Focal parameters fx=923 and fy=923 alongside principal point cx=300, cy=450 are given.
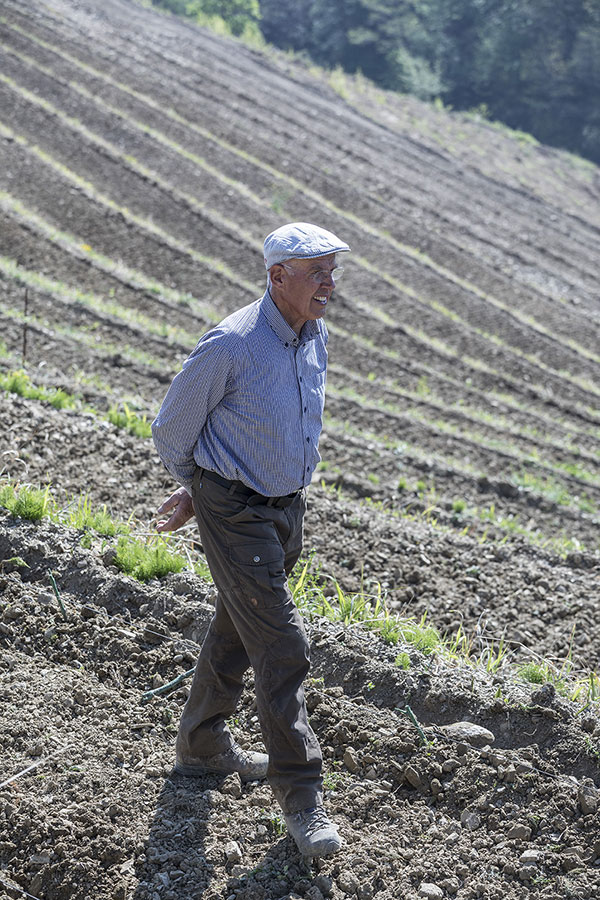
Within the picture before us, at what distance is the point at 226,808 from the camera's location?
371 cm

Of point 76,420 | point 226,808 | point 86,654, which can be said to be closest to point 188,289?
point 76,420

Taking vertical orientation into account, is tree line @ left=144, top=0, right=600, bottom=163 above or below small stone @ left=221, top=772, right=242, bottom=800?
above

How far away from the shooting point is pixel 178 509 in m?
3.68

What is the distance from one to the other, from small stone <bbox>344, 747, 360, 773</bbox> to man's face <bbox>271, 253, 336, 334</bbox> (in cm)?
187

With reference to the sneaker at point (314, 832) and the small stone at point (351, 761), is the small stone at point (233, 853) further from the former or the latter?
the small stone at point (351, 761)

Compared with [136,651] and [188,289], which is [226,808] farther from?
[188,289]

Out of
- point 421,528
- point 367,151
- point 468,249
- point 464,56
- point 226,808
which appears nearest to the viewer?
point 226,808

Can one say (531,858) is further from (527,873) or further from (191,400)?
(191,400)

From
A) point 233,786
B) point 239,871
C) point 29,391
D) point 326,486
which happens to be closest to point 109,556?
point 233,786

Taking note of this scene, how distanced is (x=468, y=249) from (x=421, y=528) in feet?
45.7

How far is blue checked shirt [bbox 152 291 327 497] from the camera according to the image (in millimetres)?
3348

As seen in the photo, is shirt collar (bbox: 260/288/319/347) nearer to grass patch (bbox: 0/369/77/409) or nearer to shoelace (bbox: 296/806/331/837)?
shoelace (bbox: 296/806/331/837)

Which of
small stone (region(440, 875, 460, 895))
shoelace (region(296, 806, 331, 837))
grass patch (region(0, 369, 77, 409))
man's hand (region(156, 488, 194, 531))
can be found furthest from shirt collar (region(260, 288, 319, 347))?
grass patch (region(0, 369, 77, 409))

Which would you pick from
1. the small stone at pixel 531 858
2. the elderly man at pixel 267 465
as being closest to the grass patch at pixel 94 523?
the elderly man at pixel 267 465
